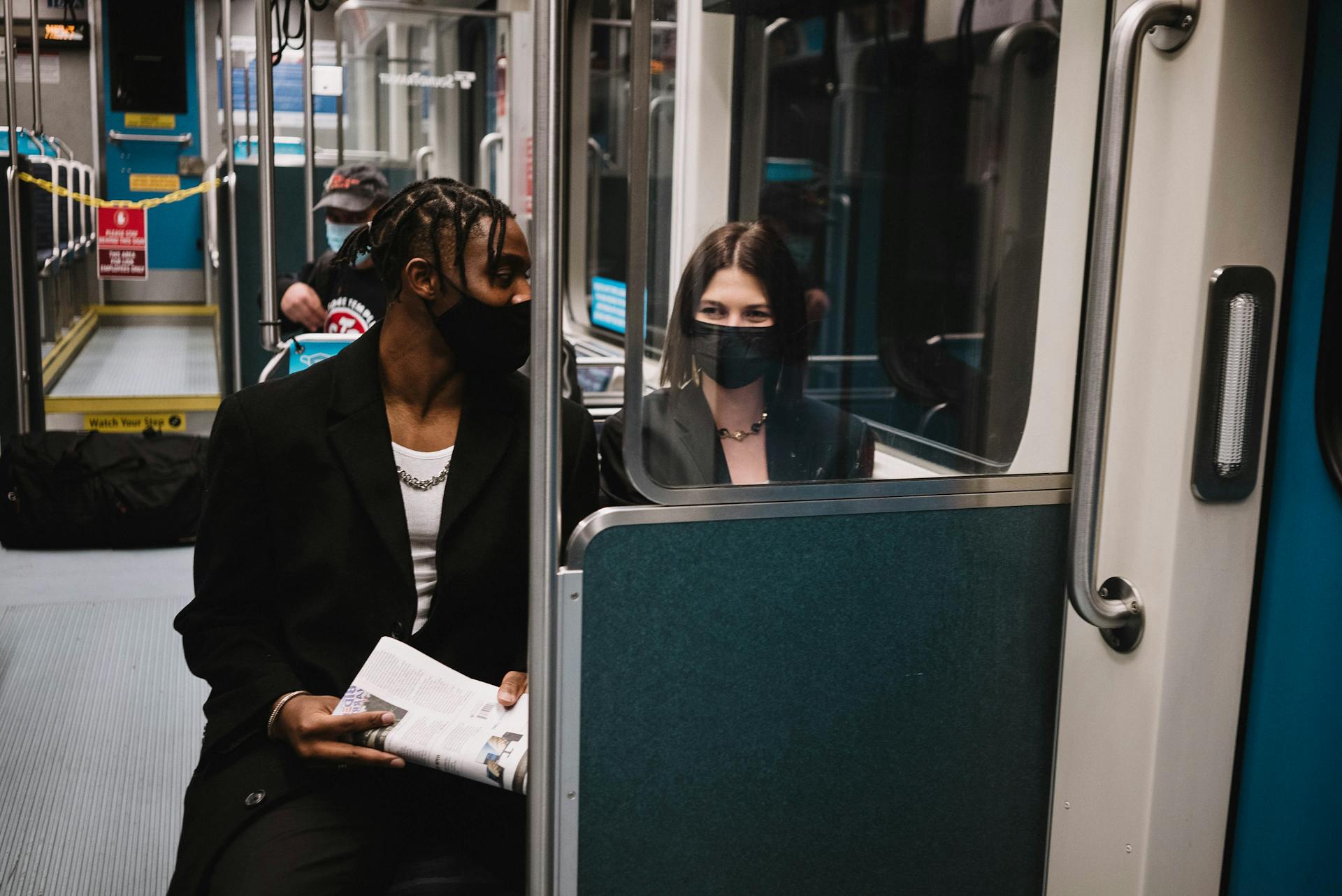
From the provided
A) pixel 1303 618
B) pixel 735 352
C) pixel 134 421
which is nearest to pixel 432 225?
pixel 735 352

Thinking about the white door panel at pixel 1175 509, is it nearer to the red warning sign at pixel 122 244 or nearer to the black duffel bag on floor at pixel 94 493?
the black duffel bag on floor at pixel 94 493

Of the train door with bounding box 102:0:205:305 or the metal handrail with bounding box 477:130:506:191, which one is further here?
the train door with bounding box 102:0:205:305

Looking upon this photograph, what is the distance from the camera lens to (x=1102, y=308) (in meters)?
1.65

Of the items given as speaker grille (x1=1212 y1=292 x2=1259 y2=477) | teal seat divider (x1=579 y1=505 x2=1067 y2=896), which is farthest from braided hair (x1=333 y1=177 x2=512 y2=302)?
speaker grille (x1=1212 y1=292 x2=1259 y2=477)

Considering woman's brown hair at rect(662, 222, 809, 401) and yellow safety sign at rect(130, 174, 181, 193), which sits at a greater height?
yellow safety sign at rect(130, 174, 181, 193)

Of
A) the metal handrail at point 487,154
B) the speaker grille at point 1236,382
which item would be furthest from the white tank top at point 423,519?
the metal handrail at point 487,154

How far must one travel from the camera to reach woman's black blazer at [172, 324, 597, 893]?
5.90 feet

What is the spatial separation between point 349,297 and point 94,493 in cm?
165

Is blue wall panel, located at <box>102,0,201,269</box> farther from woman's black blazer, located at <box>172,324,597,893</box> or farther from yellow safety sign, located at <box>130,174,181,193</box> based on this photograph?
woman's black blazer, located at <box>172,324,597,893</box>

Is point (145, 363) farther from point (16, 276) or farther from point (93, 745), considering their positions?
point (93, 745)

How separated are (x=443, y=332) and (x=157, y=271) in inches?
377

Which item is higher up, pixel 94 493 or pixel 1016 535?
pixel 1016 535

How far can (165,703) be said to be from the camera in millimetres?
3496

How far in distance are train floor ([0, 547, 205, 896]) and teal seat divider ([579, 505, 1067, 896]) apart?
4.85 ft
